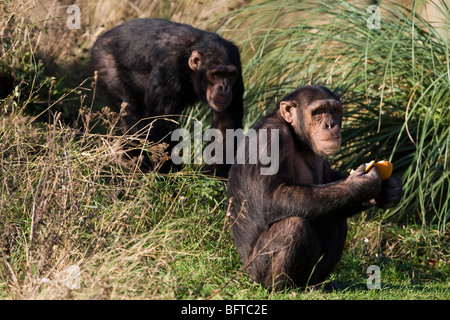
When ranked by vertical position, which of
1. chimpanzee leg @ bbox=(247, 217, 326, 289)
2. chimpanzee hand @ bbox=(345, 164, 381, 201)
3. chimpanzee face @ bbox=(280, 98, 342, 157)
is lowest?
chimpanzee leg @ bbox=(247, 217, 326, 289)

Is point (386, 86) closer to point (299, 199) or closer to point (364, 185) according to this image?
point (364, 185)

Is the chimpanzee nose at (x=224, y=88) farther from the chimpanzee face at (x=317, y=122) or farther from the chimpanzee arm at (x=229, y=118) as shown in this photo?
the chimpanzee face at (x=317, y=122)

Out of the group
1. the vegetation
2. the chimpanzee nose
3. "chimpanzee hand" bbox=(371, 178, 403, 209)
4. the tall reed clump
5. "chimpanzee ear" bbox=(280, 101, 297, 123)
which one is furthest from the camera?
the chimpanzee nose

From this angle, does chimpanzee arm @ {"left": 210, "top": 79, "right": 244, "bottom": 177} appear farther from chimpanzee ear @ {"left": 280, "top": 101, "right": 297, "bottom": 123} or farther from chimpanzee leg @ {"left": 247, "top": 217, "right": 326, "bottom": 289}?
chimpanzee leg @ {"left": 247, "top": 217, "right": 326, "bottom": 289}

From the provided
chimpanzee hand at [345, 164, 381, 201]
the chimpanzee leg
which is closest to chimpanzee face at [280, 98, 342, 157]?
chimpanzee hand at [345, 164, 381, 201]

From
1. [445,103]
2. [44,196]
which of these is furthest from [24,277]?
[445,103]

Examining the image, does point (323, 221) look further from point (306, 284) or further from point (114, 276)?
point (114, 276)

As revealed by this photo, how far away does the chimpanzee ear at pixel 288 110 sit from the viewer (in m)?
5.50

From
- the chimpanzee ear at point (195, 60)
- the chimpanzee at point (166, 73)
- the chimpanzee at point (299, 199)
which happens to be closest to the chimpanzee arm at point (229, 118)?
the chimpanzee at point (166, 73)

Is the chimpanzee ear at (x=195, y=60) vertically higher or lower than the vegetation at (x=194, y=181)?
higher

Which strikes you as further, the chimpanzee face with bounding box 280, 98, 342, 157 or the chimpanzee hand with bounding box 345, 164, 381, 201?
the chimpanzee face with bounding box 280, 98, 342, 157

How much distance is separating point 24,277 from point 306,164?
2337 millimetres

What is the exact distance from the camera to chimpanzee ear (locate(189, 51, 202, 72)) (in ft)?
26.8

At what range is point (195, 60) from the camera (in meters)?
8.19
